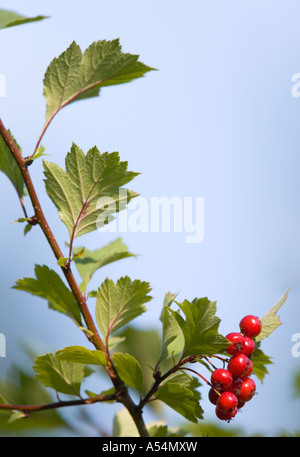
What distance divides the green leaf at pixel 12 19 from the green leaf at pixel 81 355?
0.65 metres

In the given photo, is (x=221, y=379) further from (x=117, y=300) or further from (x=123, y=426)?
(x=123, y=426)

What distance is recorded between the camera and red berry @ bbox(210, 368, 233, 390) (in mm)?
1308

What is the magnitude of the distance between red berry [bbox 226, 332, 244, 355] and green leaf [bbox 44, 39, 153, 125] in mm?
598

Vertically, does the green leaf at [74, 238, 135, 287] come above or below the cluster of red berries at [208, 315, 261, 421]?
above

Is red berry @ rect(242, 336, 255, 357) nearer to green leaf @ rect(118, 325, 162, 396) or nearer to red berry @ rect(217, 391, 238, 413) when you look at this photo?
red berry @ rect(217, 391, 238, 413)

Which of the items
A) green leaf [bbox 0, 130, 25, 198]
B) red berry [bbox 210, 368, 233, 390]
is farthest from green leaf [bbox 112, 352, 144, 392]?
green leaf [bbox 0, 130, 25, 198]

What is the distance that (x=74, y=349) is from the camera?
127 cm

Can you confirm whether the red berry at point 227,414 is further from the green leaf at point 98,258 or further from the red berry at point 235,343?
the green leaf at point 98,258

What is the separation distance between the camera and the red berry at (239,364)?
1.31m

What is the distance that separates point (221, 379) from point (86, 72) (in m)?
0.74
